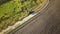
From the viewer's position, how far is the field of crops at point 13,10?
4.90 feet

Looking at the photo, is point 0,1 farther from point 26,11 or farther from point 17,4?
point 26,11

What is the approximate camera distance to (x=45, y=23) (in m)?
1.53

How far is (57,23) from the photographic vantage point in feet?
5.01

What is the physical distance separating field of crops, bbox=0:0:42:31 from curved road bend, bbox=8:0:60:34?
0.16 m

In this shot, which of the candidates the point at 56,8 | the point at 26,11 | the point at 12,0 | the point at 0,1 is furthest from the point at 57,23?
the point at 0,1

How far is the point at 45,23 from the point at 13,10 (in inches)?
18.4

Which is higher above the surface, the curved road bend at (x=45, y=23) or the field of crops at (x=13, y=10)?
the field of crops at (x=13, y=10)

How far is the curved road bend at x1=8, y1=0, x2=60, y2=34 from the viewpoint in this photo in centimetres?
143

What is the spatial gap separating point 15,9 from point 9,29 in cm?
32

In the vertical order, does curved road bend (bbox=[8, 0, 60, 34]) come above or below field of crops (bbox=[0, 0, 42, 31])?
below

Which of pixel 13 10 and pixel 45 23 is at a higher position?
pixel 13 10

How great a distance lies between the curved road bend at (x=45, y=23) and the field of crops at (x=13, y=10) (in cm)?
16

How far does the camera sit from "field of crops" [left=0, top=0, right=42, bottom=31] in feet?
4.90

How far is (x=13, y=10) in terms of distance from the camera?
62.9 inches
